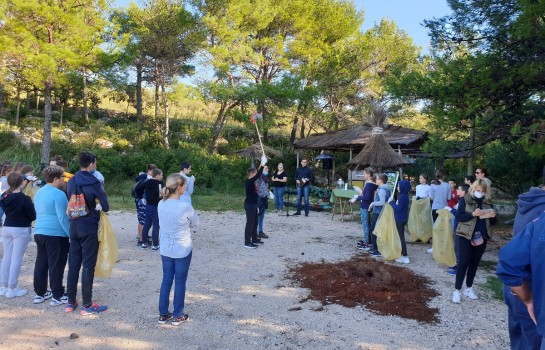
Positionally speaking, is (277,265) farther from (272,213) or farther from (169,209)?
(272,213)

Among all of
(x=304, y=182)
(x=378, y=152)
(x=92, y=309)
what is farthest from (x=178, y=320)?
(x=378, y=152)

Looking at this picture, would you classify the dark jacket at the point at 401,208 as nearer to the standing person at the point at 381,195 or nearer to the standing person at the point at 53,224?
the standing person at the point at 381,195

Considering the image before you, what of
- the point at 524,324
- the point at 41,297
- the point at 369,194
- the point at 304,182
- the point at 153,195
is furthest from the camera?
the point at 304,182

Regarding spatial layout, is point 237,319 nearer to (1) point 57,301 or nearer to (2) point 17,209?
(1) point 57,301

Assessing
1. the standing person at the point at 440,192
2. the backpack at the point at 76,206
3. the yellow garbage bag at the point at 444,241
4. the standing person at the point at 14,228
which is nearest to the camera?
the backpack at the point at 76,206

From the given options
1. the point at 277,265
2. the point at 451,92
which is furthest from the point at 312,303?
the point at 451,92

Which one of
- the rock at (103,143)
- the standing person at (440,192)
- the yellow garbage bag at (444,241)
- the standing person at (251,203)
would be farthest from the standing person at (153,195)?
the rock at (103,143)

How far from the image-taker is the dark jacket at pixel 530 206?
2.44 metres

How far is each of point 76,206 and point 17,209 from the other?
106 centimetres

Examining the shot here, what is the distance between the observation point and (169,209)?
3.88m

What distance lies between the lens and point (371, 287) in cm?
517

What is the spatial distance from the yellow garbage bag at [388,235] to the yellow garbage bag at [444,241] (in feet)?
1.95

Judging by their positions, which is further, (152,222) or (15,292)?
(152,222)

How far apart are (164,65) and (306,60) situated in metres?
8.28
